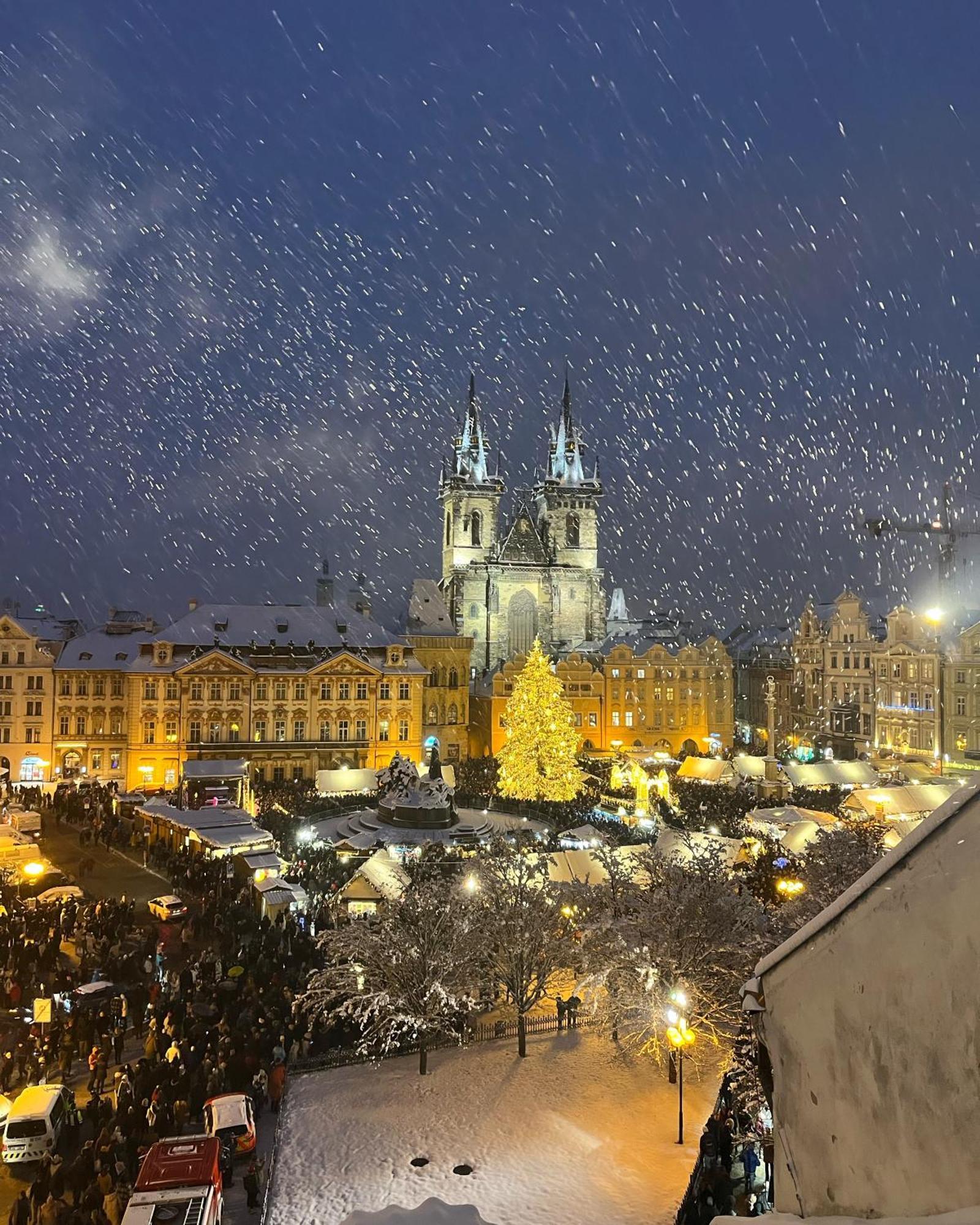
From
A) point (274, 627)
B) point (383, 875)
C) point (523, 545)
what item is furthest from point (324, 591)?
point (383, 875)

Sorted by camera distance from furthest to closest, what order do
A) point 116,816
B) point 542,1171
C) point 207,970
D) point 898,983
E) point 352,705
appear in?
1. point 352,705
2. point 116,816
3. point 207,970
4. point 542,1171
5. point 898,983

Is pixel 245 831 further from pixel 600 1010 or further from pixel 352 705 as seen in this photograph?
pixel 352 705

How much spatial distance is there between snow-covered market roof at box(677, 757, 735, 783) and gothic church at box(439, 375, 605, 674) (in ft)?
A: 101

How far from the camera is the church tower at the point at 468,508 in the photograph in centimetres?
8231

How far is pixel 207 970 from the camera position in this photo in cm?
2062

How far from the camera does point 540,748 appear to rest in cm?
4372

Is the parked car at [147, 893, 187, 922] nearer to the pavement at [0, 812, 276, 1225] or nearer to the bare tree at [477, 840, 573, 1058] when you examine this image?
the pavement at [0, 812, 276, 1225]

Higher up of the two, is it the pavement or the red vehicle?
the red vehicle

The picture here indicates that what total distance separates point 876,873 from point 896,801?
34144mm

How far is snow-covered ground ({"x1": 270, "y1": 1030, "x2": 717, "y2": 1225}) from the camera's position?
12.7 metres

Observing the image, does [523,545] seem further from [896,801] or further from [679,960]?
[679,960]

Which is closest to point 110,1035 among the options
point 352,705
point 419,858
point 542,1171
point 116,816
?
point 542,1171

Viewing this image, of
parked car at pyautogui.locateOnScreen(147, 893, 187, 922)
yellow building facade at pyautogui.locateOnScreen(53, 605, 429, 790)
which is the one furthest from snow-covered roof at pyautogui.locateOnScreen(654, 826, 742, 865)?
yellow building facade at pyautogui.locateOnScreen(53, 605, 429, 790)

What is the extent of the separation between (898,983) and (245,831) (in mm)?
30199
